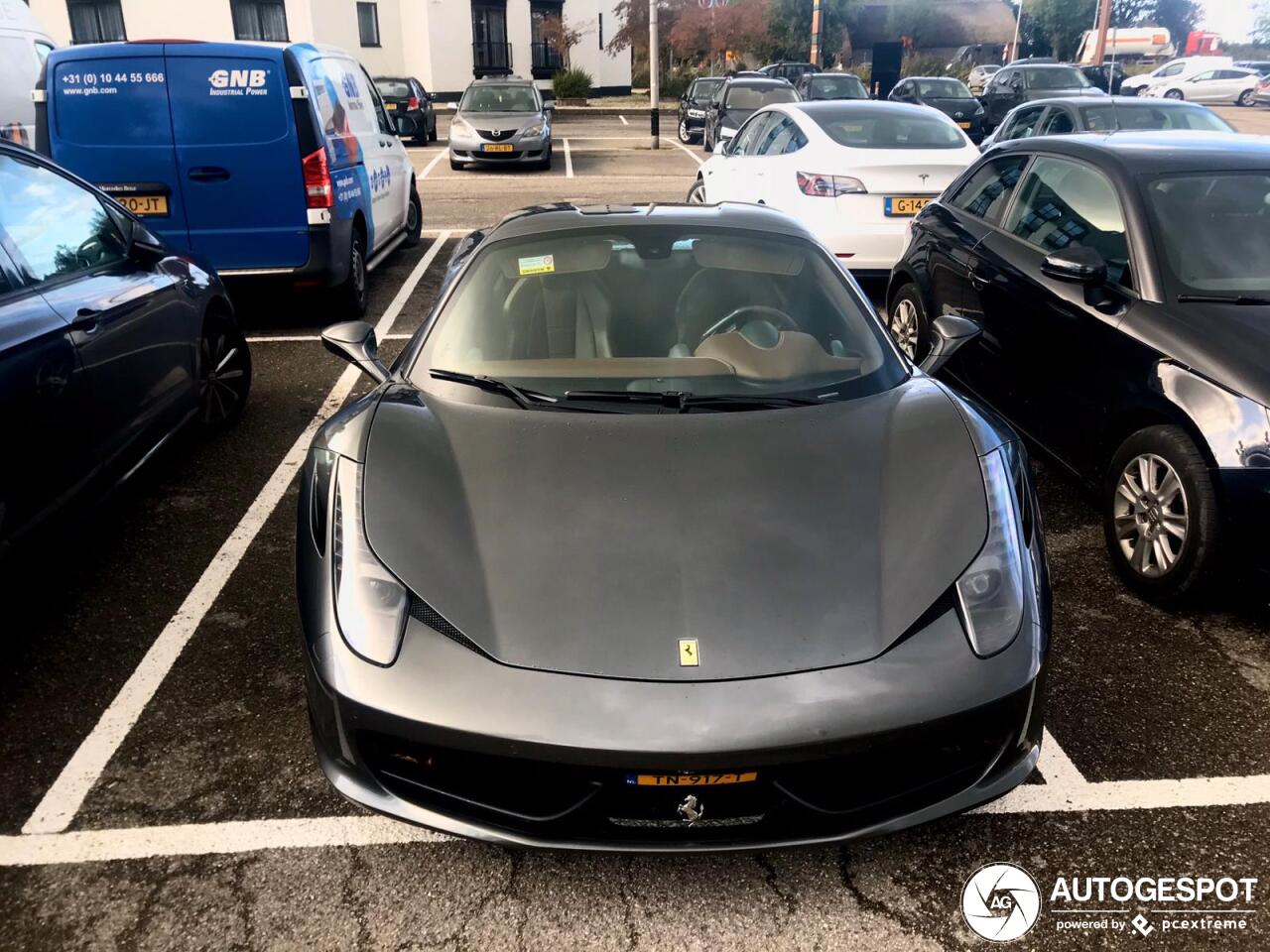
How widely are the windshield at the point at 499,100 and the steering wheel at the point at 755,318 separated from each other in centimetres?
1613

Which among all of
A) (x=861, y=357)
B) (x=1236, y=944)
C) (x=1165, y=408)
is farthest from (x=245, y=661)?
(x=1165, y=408)

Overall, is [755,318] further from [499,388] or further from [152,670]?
[152,670]

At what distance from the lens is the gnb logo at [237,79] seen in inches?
261

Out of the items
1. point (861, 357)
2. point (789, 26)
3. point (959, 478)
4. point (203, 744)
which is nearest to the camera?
point (959, 478)

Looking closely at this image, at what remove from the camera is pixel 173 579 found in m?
3.89

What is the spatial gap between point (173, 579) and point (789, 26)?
50.5m

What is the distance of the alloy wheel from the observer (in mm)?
3544

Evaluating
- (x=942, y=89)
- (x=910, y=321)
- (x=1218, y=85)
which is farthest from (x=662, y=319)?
(x=1218, y=85)

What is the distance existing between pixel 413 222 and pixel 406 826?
873 centimetres

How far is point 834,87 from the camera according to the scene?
22.5 metres

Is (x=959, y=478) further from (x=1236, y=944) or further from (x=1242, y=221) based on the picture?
(x=1242, y=221)

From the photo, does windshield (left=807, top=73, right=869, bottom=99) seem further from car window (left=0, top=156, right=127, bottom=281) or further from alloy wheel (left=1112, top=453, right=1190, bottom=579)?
alloy wheel (left=1112, top=453, right=1190, bottom=579)

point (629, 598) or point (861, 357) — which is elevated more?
point (861, 357)

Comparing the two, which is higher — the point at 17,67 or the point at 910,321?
the point at 17,67
